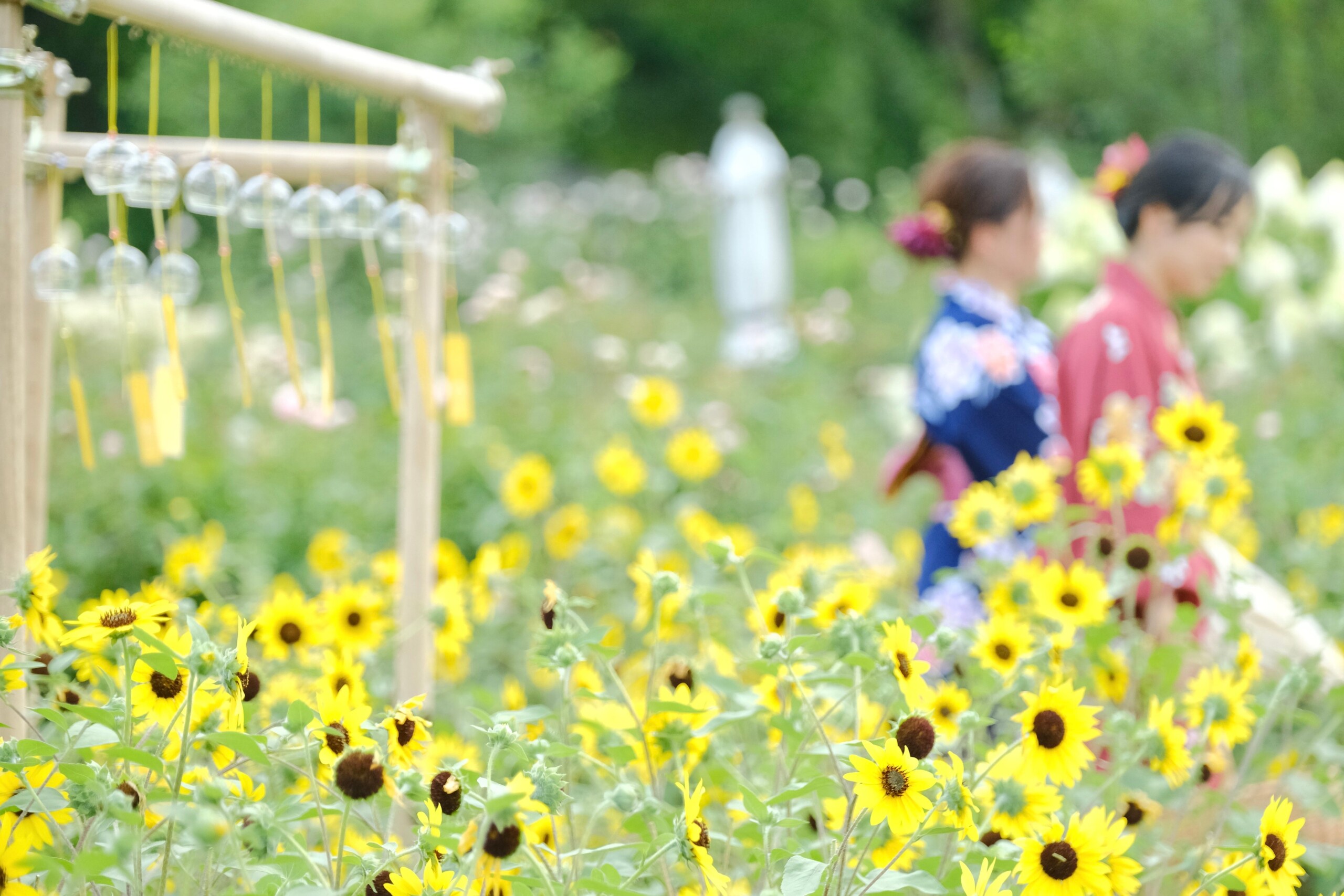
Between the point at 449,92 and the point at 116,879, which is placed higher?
the point at 449,92

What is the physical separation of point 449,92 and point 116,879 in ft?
2.89

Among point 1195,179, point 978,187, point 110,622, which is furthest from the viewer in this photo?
point 978,187

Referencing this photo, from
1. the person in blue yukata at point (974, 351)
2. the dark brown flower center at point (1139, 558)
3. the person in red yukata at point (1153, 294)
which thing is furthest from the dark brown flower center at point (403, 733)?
the person in red yukata at point (1153, 294)

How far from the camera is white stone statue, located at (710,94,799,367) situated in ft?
23.6

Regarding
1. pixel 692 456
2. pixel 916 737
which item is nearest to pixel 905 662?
pixel 916 737

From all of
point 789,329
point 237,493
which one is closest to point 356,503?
point 237,493

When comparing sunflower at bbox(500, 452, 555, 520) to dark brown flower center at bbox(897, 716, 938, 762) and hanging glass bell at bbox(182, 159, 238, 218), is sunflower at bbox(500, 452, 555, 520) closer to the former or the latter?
hanging glass bell at bbox(182, 159, 238, 218)

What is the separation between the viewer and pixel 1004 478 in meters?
1.51

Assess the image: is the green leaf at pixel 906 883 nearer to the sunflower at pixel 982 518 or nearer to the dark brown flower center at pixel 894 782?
the dark brown flower center at pixel 894 782

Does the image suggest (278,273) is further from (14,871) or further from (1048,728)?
(1048,728)

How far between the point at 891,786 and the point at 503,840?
10.2 inches

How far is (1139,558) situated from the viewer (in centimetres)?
137

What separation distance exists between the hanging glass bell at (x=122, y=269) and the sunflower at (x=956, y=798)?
0.86 m

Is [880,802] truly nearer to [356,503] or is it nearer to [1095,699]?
[1095,699]
